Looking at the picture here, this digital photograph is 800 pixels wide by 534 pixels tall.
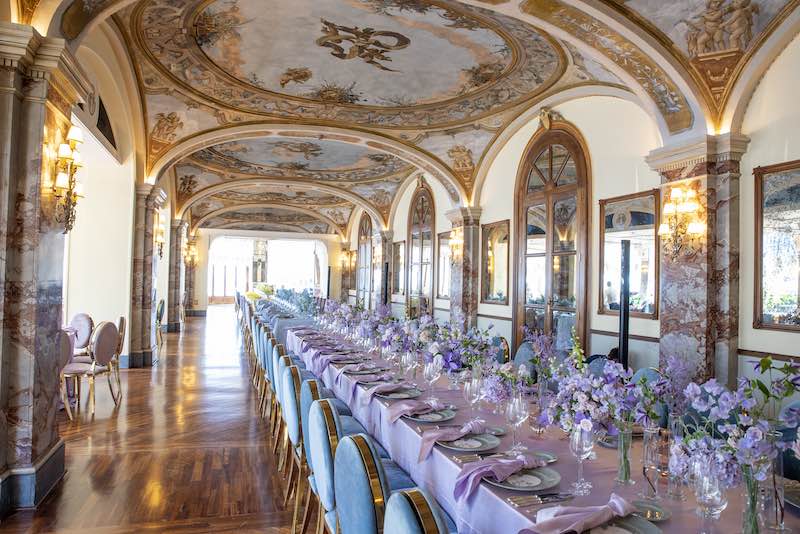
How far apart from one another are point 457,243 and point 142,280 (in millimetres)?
5613

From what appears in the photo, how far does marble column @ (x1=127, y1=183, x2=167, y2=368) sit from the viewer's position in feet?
27.7

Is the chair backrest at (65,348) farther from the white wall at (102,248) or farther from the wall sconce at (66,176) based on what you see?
the white wall at (102,248)

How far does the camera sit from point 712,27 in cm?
448

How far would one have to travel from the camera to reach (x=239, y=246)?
30.9 metres

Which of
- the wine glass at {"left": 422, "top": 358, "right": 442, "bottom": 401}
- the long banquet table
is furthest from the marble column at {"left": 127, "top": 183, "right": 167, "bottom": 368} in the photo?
the wine glass at {"left": 422, "top": 358, "right": 442, "bottom": 401}

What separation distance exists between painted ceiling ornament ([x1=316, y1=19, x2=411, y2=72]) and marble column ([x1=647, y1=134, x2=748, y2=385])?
→ 10.6 feet

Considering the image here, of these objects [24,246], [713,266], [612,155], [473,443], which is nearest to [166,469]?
[24,246]

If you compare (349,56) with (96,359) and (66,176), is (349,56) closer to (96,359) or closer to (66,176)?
(66,176)

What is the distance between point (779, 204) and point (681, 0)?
195 cm

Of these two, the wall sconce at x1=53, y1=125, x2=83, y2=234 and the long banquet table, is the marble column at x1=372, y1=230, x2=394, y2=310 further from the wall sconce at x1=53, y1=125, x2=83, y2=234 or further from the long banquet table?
the long banquet table

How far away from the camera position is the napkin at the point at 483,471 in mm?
1966

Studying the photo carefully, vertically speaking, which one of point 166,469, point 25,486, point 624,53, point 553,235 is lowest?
point 166,469

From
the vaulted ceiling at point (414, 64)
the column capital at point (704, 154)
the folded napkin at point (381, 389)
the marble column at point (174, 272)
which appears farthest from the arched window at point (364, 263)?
the folded napkin at point (381, 389)

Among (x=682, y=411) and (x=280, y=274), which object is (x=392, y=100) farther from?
(x=280, y=274)
